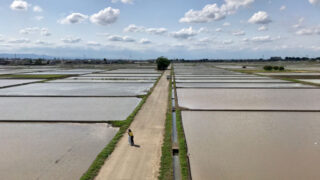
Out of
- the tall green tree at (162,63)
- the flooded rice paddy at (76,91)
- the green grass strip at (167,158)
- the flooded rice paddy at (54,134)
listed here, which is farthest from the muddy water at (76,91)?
the tall green tree at (162,63)

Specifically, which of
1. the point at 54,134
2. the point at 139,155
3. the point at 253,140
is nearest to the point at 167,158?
the point at 139,155

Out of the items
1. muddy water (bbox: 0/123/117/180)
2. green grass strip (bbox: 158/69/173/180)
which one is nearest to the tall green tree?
muddy water (bbox: 0/123/117/180)

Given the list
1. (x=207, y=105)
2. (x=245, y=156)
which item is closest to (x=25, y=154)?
(x=245, y=156)

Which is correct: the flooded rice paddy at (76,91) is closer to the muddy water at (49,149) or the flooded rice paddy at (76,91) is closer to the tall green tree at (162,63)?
the muddy water at (49,149)

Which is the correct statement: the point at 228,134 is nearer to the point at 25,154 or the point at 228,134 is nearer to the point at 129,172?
the point at 129,172

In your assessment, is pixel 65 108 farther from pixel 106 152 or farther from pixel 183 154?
pixel 183 154

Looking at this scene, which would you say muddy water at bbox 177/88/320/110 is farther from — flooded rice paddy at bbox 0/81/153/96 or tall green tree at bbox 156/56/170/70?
tall green tree at bbox 156/56/170/70
